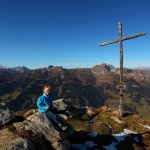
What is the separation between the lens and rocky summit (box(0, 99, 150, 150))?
16.0 meters

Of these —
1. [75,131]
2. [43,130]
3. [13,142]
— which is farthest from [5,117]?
[75,131]

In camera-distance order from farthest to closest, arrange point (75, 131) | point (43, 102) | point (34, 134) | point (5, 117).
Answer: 1. point (75, 131)
2. point (43, 102)
3. point (5, 117)
4. point (34, 134)

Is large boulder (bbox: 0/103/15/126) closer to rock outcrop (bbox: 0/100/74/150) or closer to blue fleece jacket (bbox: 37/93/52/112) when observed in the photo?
rock outcrop (bbox: 0/100/74/150)

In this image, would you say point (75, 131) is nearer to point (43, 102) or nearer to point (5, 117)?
point (43, 102)

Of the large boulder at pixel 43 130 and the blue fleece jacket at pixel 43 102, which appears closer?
the large boulder at pixel 43 130

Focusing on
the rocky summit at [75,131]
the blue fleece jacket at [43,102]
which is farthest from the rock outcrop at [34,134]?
the blue fleece jacket at [43,102]

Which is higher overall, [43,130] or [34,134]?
[43,130]

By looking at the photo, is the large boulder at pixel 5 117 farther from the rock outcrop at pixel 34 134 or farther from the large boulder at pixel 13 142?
the large boulder at pixel 13 142

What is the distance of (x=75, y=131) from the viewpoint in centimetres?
2331

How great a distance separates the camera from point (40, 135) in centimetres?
1694

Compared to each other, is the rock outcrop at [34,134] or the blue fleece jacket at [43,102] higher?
the blue fleece jacket at [43,102]

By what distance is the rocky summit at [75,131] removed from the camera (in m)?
16.0

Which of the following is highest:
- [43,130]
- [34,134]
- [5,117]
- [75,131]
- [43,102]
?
[43,102]

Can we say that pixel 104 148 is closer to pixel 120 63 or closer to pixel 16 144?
pixel 16 144
